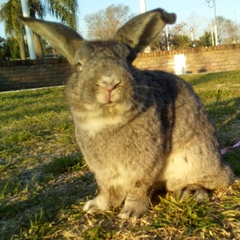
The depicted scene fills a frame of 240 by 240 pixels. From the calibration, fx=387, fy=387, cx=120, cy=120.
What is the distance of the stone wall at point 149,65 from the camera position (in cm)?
1356

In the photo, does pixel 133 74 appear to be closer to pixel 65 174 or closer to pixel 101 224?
pixel 101 224

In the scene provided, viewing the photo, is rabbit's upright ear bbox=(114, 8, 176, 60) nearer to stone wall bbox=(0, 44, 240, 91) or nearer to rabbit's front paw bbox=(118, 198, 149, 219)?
rabbit's front paw bbox=(118, 198, 149, 219)

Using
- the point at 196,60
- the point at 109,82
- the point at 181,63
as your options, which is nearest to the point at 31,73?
the point at 181,63

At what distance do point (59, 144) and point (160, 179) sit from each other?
1.86 metres

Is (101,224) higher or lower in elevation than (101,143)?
lower

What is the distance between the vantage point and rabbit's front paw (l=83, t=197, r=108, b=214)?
2.30 meters

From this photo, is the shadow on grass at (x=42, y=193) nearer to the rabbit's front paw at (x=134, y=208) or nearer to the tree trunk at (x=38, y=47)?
the rabbit's front paw at (x=134, y=208)

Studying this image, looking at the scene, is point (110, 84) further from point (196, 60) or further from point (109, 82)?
point (196, 60)

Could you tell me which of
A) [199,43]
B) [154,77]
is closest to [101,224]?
[154,77]

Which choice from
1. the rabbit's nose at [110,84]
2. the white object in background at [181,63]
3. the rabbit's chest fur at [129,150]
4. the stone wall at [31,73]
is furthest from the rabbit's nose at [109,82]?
the white object in background at [181,63]

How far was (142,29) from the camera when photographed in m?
2.26

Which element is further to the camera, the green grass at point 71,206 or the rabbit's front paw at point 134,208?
the rabbit's front paw at point 134,208

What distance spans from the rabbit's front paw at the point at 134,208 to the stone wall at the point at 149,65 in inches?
459

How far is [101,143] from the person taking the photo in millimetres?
2174
